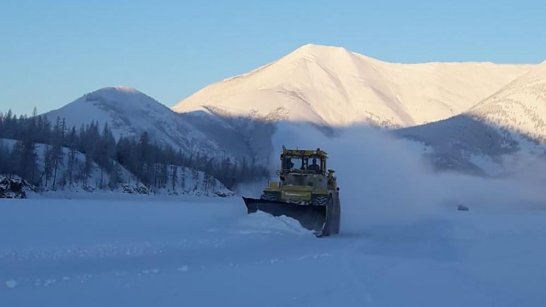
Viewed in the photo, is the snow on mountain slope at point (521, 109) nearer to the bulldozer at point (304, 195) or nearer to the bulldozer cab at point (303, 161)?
the bulldozer cab at point (303, 161)

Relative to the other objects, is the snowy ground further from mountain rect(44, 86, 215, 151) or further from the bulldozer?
mountain rect(44, 86, 215, 151)

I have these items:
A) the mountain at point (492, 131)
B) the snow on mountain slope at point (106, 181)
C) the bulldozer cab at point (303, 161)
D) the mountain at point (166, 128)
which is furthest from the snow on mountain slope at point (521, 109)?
the bulldozer cab at point (303, 161)

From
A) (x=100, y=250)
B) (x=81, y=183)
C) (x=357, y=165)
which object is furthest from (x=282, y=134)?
(x=100, y=250)

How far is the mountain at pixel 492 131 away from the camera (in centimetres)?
14812

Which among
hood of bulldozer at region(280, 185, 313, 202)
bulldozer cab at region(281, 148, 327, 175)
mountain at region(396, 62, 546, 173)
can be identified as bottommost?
hood of bulldozer at region(280, 185, 313, 202)

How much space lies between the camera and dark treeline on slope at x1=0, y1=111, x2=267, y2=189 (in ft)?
276

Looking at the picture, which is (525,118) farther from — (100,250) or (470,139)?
(100,250)

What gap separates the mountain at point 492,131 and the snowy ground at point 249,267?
119 m

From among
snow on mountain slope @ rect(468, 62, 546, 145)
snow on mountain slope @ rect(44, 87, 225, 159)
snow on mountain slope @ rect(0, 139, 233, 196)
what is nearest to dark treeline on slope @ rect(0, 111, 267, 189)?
snow on mountain slope @ rect(0, 139, 233, 196)

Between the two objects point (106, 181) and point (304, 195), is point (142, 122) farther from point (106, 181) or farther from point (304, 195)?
point (304, 195)

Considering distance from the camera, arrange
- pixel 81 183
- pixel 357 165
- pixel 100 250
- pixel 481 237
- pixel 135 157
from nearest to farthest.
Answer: pixel 100 250 < pixel 481 237 < pixel 357 165 < pixel 81 183 < pixel 135 157

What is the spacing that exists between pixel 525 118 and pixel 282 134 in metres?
63.5

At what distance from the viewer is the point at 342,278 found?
13.9m

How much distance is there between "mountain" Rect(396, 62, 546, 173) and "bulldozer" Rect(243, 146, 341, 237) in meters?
111
